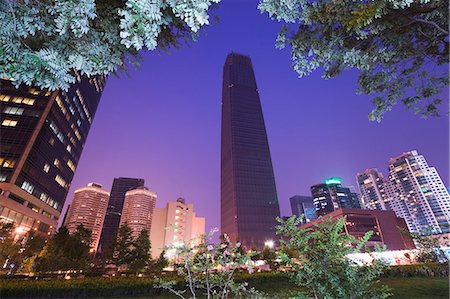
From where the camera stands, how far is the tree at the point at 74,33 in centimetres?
251

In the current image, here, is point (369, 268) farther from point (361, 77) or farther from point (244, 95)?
point (244, 95)

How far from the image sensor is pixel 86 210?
138 m

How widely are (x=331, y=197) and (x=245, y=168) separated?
65393 mm

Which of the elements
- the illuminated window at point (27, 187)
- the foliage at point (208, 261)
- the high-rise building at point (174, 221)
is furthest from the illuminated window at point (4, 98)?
the high-rise building at point (174, 221)

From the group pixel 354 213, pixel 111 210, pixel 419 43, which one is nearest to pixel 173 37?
pixel 419 43

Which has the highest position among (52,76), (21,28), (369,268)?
(21,28)

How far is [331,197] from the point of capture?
5876 inches

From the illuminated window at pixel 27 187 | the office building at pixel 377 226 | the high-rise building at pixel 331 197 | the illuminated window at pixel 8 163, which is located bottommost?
the office building at pixel 377 226

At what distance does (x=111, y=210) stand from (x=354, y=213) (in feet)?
560

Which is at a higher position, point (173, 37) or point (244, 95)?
point (244, 95)

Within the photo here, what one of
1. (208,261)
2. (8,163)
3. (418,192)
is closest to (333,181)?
(418,192)

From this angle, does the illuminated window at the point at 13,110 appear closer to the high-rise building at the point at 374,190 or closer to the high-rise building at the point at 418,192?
the high-rise building at the point at 418,192

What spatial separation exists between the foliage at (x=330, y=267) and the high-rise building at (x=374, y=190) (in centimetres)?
19585

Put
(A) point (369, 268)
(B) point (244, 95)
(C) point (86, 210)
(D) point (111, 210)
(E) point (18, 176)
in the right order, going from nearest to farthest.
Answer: (A) point (369, 268) → (E) point (18, 176) → (C) point (86, 210) → (B) point (244, 95) → (D) point (111, 210)
